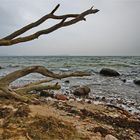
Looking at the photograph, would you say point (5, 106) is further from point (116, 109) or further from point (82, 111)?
point (116, 109)

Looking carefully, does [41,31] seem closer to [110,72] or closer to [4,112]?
[4,112]

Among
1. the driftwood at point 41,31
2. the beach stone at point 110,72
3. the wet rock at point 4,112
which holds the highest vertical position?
the driftwood at point 41,31

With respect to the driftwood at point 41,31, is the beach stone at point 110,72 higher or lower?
lower

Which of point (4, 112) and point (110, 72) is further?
point (110, 72)

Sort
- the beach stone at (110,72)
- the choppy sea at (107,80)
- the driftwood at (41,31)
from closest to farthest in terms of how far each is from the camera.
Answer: the driftwood at (41,31) < the choppy sea at (107,80) < the beach stone at (110,72)

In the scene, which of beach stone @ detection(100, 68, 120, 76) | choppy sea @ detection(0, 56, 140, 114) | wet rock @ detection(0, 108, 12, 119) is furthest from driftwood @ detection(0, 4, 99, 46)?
beach stone @ detection(100, 68, 120, 76)

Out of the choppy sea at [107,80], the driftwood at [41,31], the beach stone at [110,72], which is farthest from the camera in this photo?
the beach stone at [110,72]

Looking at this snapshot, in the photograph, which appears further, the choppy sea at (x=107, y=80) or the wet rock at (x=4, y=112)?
the choppy sea at (x=107, y=80)

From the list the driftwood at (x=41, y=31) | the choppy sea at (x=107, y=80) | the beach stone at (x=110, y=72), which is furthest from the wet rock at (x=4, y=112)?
the beach stone at (x=110, y=72)

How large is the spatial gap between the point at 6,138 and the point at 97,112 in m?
3.82

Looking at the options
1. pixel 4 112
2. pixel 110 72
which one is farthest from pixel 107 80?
pixel 4 112

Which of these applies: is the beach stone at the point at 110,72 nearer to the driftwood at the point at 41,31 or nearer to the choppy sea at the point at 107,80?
the choppy sea at the point at 107,80

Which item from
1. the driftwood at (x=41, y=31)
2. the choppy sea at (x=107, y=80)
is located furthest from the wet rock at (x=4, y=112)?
the choppy sea at (x=107, y=80)

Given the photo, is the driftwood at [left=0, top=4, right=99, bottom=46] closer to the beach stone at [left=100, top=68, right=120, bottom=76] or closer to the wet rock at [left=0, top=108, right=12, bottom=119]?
the wet rock at [left=0, top=108, right=12, bottom=119]
